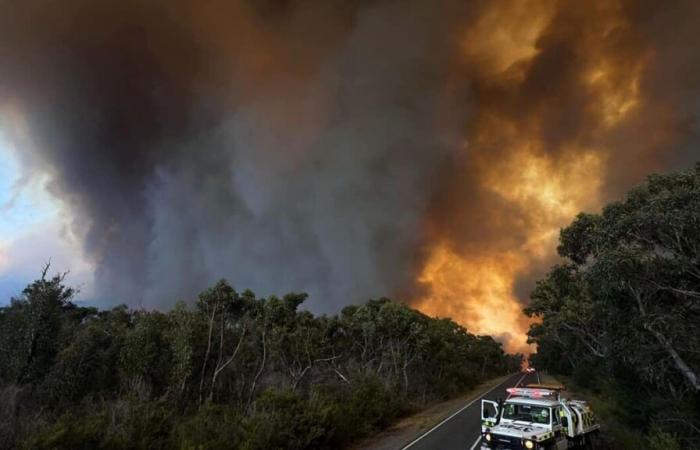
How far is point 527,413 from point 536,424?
56 cm

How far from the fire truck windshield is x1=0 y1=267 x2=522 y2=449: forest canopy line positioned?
6.33 metres

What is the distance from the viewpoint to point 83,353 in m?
18.4

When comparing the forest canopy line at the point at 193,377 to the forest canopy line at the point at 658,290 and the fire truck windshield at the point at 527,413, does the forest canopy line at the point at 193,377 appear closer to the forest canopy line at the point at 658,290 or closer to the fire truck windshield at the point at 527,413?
the fire truck windshield at the point at 527,413

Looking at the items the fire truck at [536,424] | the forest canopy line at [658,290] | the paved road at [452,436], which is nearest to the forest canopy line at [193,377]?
the paved road at [452,436]

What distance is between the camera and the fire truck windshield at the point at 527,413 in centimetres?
1188

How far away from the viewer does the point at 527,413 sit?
1230 cm

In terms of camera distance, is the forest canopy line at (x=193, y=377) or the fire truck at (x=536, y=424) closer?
the fire truck at (x=536, y=424)

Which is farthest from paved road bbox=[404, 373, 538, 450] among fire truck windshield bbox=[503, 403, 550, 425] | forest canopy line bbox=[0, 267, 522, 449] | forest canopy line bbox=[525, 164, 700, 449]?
forest canopy line bbox=[525, 164, 700, 449]

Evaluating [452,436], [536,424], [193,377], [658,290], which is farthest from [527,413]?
[193,377]

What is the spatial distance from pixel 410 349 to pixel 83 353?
2826 centimetres

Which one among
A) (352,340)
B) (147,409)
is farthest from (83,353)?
(352,340)

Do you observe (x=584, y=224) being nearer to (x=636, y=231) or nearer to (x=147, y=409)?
(x=636, y=231)

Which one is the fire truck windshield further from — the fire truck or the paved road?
the paved road

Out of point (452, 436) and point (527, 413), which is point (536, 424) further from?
point (452, 436)
